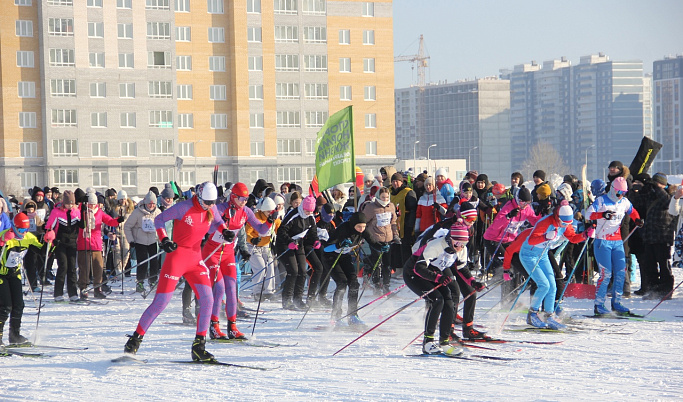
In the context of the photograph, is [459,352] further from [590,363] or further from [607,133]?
→ [607,133]

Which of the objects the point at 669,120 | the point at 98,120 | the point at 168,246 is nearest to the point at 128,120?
the point at 98,120

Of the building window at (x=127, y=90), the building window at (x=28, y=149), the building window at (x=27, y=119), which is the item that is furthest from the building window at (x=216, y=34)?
the building window at (x=28, y=149)

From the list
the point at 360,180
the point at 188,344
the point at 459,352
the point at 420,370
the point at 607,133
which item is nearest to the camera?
the point at 420,370

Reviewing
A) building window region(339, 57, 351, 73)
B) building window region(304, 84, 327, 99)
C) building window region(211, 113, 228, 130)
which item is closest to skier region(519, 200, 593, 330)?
building window region(211, 113, 228, 130)

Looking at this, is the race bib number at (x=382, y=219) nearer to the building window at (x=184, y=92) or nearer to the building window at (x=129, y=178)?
the building window at (x=129, y=178)

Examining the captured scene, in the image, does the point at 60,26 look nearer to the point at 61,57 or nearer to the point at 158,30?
the point at 61,57

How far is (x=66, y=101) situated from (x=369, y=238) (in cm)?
5303

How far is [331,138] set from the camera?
11.4m

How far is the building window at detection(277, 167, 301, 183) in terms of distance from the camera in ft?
208

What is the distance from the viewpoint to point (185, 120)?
62.1m

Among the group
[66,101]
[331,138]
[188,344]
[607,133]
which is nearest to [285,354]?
[188,344]

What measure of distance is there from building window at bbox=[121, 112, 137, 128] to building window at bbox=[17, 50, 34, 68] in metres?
7.09

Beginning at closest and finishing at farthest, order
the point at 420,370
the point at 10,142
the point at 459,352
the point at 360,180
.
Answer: the point at 420,370, the point at 459,352, the point at 360,180, the point at 10,142

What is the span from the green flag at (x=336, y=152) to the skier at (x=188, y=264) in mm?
3628
